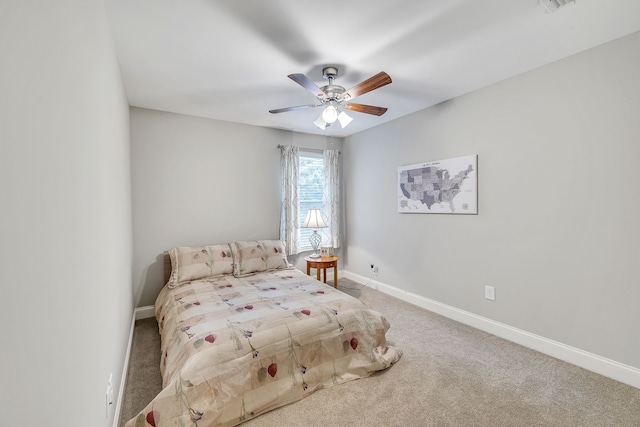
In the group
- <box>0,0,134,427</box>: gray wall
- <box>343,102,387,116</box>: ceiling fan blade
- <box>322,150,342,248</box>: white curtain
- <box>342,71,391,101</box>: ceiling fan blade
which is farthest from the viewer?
<box>322,150,342,248</box>: white curtain

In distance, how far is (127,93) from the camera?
2865mm

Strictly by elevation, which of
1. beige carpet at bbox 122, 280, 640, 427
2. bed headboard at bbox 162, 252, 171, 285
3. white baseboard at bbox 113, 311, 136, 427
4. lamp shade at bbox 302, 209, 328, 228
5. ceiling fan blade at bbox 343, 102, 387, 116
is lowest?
beige carpet at bbox 122, 280, 640, 427

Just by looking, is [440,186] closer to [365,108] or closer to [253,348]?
[365,108]

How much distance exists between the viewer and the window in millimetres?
4504

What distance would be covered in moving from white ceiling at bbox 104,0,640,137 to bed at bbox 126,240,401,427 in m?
2.01

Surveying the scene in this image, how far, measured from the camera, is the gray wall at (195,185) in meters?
3.30

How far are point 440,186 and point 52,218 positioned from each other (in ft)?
10.9

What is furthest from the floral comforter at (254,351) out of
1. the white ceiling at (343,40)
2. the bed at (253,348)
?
the white ceiling at (343,40)

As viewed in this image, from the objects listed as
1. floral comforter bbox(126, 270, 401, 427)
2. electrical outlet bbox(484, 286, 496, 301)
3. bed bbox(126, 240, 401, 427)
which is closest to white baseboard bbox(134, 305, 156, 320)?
bed bbox(126, 240, 401, 427)

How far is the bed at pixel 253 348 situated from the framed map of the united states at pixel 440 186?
1603 mm

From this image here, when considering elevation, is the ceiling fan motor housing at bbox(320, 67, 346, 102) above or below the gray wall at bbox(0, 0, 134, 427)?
above

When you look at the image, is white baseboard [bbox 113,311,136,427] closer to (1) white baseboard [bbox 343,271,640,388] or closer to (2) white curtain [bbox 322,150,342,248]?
(2) white curtain [bbox 322,150,342,248]

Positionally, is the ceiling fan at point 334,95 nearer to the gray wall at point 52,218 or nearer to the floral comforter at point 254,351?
the gray wall at point 52,218

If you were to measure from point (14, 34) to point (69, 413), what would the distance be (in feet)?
3.43
